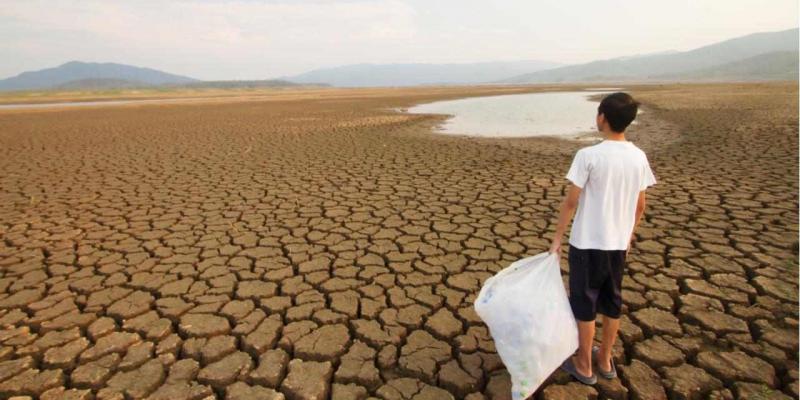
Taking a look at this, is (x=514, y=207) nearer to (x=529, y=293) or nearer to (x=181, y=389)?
(x=529, y=293)

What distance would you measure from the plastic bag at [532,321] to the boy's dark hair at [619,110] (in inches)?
23.0

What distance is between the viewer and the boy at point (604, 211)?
1663 millimetres

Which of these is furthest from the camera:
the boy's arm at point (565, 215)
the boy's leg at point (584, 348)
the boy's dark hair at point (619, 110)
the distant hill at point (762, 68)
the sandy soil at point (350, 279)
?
the distant hill at point (762, 68)

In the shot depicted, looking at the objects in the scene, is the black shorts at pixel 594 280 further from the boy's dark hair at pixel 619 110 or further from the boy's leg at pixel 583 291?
the boy's dark hair at pixel 619 110

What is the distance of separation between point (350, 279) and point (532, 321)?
1759 mm

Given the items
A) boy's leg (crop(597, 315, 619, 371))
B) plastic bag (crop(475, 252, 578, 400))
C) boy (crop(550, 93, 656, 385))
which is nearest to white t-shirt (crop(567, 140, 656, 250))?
boy (crop(550, 93, 656, 385))

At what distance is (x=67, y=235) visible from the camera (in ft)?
13.8

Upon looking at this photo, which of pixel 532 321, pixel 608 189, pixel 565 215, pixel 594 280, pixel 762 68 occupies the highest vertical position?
pixel 762 68

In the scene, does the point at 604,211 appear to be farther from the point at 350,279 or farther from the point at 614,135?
the point at 350,279

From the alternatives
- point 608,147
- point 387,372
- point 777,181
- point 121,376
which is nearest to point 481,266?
point 387,372

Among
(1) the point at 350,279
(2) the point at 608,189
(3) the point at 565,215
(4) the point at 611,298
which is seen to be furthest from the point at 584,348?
(1) the point at 350,279

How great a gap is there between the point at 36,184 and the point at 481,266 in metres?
6.86

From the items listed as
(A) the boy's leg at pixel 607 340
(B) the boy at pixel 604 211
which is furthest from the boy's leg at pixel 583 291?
(A) the boy's leg at pixel 607 340

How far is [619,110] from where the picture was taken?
1618 mm
